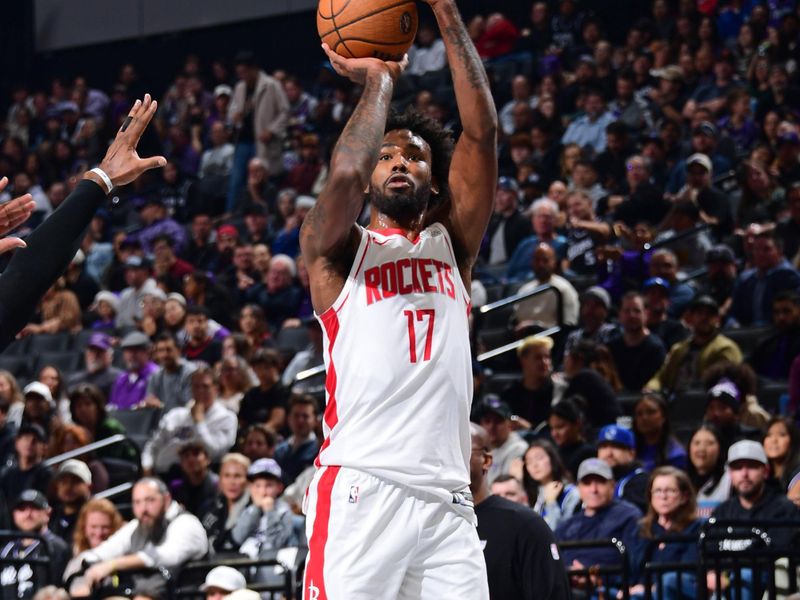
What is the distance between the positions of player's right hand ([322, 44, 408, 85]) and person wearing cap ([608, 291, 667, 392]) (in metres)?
5.82

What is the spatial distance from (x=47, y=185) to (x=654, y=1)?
28.2ft

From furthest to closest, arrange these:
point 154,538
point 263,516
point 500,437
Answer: point 500,437 → point 263,516 → point 154,538

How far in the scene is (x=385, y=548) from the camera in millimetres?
4016

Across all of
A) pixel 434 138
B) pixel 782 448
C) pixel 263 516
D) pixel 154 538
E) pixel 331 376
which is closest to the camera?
pixel 331 376

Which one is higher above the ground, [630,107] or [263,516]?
[630,107]

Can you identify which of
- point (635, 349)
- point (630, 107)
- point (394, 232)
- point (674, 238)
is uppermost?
point (630, 107)

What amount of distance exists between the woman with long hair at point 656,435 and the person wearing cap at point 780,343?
111 cm

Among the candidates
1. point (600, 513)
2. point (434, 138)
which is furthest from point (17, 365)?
point (434, 138)

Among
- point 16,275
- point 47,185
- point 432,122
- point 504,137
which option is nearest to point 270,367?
point 504,137

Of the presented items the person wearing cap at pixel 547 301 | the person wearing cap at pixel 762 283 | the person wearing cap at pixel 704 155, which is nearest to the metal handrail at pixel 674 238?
the person wearing cap at pixel 547 301

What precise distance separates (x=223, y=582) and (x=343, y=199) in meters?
3.96

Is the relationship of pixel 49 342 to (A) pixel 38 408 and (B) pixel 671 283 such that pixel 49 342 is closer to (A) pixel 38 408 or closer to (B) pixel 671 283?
(A) pixel 38 408

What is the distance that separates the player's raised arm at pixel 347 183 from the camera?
4.13 m

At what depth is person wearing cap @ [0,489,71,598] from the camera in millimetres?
8336
